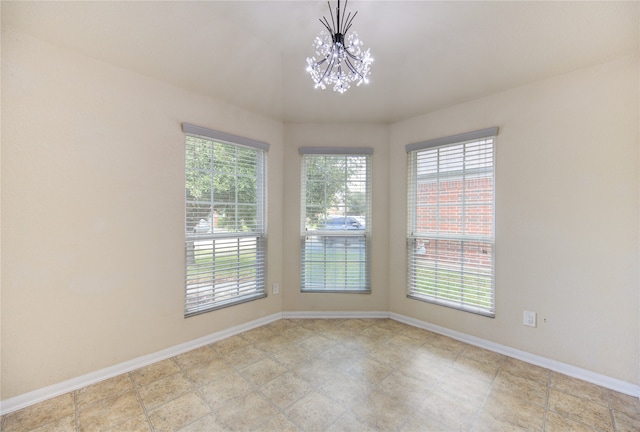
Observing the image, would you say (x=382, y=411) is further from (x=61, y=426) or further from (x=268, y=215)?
(x=268, y=215)

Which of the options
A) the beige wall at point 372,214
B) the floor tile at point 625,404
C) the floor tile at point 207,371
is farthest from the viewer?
the beige wall at point 372,214

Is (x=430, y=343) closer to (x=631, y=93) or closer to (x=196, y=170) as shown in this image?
(x=631, y=93)

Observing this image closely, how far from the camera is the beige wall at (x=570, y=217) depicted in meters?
2.08

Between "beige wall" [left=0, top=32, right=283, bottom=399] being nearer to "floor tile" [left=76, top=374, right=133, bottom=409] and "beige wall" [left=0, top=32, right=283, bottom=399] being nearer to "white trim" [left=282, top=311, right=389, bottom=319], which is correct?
"floor tile" [left=76, top=374, right=133, bottom=409]

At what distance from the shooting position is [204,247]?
283 cm

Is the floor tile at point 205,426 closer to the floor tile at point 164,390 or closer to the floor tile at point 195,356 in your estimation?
the floor tile at point 164,390

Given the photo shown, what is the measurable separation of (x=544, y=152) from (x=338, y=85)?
6.42 feet

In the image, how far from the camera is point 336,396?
1.98 meters

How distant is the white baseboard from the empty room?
0.04 ft

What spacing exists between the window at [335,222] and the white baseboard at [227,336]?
70cm

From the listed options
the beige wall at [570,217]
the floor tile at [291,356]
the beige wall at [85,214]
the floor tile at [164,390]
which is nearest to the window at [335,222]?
the floor tile at [291,356]

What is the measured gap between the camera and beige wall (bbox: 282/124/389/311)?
11.3 ft

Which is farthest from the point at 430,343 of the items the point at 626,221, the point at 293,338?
the point at 626,221

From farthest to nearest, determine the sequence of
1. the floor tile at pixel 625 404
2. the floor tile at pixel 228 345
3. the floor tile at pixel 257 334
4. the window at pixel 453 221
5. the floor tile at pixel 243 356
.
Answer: the floor tile at pixel 257 334
the window at pixel 453 221
the floor tile at pixel 228 345
the floor tile at pixel 243 356
the floor tile at pixel 625 404
